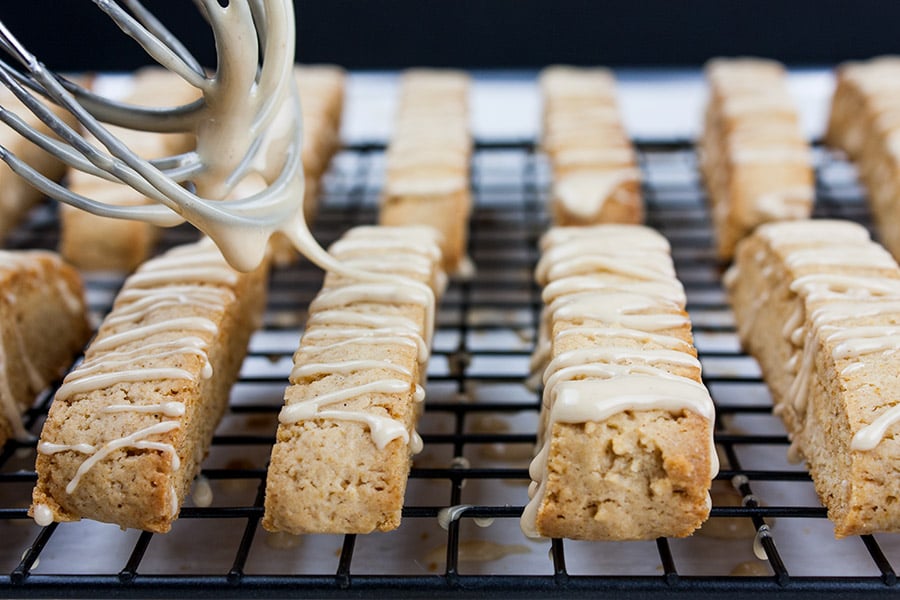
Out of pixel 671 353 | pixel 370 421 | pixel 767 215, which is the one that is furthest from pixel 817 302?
pixel 370 421

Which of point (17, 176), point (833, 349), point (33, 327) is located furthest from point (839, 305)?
point (17, 176)

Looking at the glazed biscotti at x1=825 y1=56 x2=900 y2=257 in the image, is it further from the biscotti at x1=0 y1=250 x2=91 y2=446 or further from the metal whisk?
the biscotti at x1=0 y1=250 x2=91 y2=446

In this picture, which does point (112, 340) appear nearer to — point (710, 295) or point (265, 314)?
point (265, 314)

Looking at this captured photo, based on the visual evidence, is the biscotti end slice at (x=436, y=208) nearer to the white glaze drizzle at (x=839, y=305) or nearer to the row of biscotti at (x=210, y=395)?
the row of biscotti at (x=210, y=395)

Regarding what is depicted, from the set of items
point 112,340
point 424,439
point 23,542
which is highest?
point 112,340

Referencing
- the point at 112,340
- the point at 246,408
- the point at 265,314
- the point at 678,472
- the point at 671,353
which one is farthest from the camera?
the point at 265,314

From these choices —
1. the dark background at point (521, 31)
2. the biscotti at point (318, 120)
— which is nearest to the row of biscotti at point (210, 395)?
the biscotti at point (318, 120)

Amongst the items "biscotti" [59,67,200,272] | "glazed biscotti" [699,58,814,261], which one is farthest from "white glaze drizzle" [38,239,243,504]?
"glazed biscotti" [699,58,814,261]
